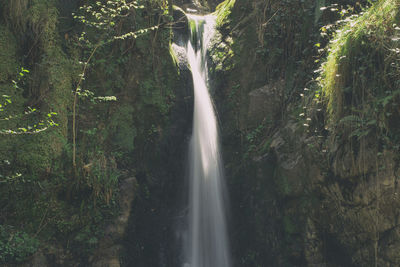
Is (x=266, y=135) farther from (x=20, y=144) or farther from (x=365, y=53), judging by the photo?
(x=20, y=144)

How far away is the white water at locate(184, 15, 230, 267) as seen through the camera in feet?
18.4

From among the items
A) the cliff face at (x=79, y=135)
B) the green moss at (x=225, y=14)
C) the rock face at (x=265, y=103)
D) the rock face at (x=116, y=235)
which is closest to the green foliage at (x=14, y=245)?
the cliff face at (x=79, y=135)

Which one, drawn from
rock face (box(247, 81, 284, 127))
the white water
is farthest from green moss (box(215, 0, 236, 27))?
rock face (box(247, 81, 284, 127))

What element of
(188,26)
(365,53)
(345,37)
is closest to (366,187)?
(365,53)

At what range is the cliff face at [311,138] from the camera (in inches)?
147

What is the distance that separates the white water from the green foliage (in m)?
2.72

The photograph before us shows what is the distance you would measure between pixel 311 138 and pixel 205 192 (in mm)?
2523

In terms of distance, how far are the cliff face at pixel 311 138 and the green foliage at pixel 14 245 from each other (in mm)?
3456

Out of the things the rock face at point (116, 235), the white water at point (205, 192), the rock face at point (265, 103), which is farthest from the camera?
the rock face at point (265, 103)

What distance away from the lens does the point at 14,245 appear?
150 inches

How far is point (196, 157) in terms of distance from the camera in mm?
6387

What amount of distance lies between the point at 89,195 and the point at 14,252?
46.6 inches

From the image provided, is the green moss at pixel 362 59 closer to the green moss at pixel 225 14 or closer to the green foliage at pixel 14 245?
the green moss at pixel 225 14

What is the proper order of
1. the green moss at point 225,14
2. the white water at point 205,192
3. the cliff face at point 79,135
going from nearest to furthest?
the cliff face at point 79,135, the white water at point 205,192, the green moss at point 225,14
